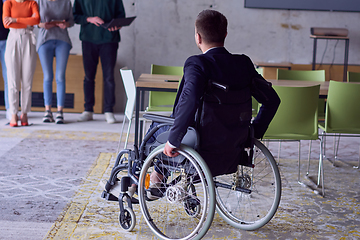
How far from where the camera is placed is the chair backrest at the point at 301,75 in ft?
13.3

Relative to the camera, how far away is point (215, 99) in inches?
75.0

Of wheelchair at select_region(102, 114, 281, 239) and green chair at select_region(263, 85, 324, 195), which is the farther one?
green chair at select_region(263, 85, 324, 195)

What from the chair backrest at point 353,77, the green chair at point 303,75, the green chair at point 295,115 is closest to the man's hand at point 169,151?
the green chair at point 295,115

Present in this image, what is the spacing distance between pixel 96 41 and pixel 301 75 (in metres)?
2.62

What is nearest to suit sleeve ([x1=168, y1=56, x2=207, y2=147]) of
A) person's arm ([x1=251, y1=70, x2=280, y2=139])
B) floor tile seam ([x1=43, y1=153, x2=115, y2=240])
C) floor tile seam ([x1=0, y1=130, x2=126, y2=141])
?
person's arm ([x1=251, y1=70, x2=280, y2=139])

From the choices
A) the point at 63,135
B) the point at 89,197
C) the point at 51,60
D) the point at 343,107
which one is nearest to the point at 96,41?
the point at 51,60

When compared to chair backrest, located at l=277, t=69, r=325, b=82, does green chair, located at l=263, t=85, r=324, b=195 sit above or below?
below

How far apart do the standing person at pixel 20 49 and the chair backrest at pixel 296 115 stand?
10.2 feet

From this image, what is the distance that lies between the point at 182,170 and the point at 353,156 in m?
2.68

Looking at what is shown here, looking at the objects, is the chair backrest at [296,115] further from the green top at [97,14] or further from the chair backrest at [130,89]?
the green top at [97,14]

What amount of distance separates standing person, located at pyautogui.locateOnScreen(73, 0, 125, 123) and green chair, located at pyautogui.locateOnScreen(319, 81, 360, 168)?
9.45 ft

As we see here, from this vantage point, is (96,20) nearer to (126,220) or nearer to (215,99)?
(126,220)

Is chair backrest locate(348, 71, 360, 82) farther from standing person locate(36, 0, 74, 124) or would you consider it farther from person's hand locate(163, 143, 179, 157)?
standing person locate(36, 0, 74, 124)

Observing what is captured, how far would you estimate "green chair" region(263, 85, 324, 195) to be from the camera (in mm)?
2791
